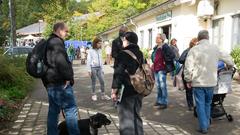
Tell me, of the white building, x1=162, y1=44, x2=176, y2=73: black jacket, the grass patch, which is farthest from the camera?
the white building

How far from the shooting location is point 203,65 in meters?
7.19

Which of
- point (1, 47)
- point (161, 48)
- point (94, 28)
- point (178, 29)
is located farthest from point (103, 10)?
A: point (161, 48)

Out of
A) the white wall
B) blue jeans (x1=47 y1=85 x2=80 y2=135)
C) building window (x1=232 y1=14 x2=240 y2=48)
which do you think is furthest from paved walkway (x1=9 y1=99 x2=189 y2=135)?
the white wall

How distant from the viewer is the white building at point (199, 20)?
15922 millimetres

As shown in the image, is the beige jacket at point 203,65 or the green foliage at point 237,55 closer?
the beige jacket at point 203,65

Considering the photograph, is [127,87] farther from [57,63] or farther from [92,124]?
[57,63]

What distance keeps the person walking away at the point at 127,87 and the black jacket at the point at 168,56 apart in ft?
10.6

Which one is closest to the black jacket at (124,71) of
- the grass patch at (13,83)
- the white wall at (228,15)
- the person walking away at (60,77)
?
the person walking away at (60,77)

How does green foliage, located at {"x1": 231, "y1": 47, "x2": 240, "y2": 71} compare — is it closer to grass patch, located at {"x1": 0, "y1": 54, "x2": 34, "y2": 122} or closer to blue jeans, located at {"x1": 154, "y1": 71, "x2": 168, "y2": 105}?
blue jeans, located at {"x1": 154, "y1": 71, "x2": 168, "y2": 105}

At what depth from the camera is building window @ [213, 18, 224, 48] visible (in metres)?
17.0

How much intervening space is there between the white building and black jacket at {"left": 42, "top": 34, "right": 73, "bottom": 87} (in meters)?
11.0

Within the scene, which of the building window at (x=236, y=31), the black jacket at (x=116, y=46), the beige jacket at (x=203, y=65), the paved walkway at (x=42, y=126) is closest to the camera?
the paved walkway at (x=42, y=126)

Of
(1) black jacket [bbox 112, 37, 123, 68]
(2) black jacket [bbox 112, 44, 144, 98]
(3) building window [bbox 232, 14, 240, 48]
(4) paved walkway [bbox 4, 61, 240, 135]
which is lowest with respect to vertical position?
(4) paved walkway [bbox 4, 61, 240, 135]

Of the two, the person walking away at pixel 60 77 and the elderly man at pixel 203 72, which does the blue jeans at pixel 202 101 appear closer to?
the elderly man at pixel 203 72
